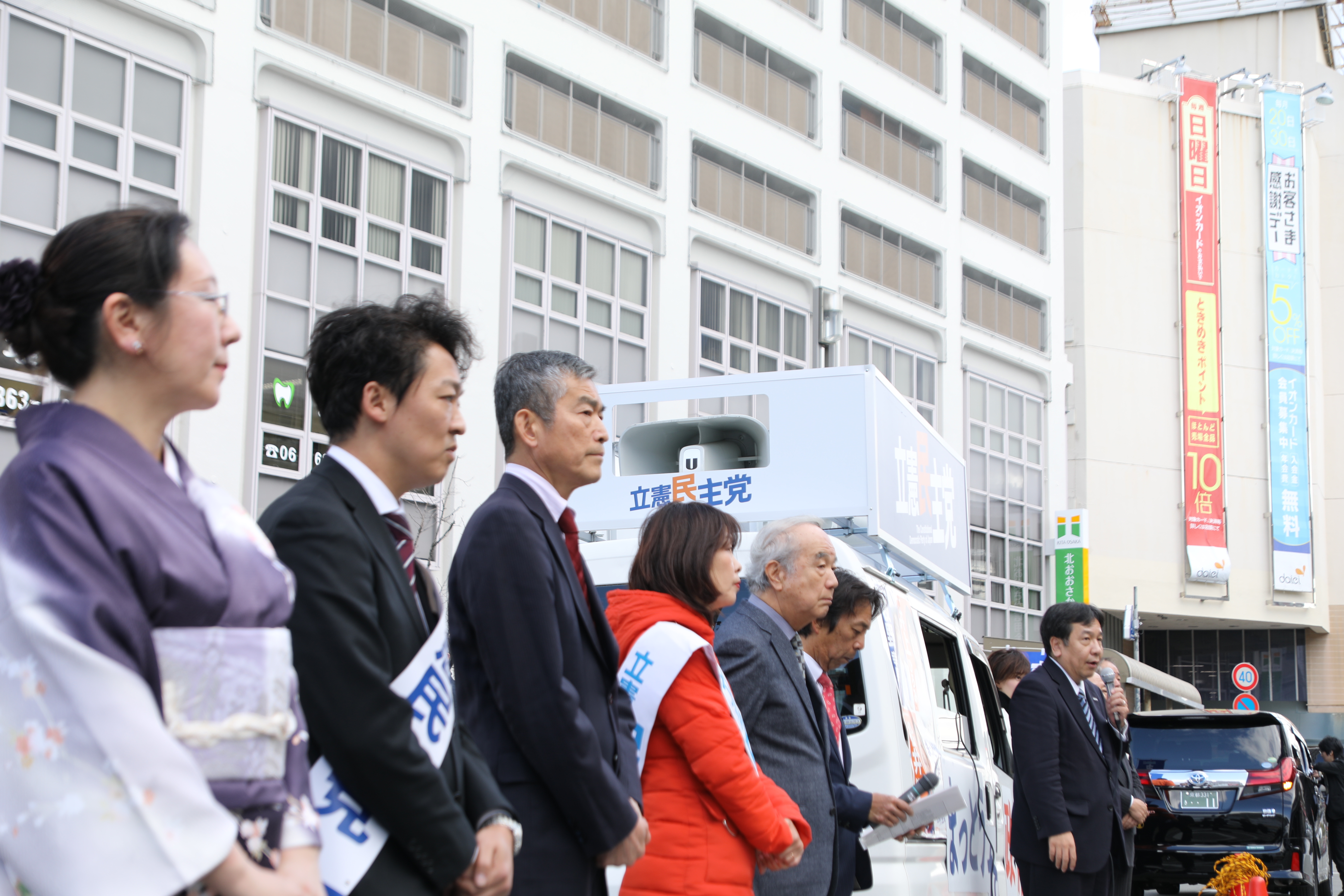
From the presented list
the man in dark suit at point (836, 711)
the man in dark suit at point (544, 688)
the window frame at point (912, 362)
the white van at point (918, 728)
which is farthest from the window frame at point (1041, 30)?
the man in dark suit at point (544, 688)

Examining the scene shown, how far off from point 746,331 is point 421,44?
8.78 m

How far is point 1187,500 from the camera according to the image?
152 feet

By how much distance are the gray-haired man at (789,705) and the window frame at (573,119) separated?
20124 mm

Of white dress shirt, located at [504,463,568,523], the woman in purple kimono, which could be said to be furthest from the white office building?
the woman in purple kimono

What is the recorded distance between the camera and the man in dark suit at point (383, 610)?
2.31 m

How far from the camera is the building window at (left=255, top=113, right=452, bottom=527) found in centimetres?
2000

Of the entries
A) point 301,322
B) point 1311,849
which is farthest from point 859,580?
point 301,322

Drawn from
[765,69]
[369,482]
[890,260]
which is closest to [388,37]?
[765,69]

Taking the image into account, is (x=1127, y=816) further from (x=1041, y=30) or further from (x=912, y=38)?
(x=1041, y=30)

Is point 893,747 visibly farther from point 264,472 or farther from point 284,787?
point 264,472

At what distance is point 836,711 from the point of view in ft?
17.1

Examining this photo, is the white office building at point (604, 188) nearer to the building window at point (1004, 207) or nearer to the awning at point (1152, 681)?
the building window at point (1004, 207)

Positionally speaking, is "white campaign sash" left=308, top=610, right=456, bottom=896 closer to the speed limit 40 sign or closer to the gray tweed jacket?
the gray tweed jacket

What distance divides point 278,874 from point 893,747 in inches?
139
